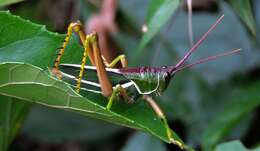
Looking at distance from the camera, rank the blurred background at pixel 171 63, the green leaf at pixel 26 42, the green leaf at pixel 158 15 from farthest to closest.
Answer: the blurred background at pixel 171 63 < the green leaf at pixel 158 15 < the green leaf at pixel 26 42

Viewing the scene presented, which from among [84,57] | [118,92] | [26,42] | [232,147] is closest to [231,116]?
[232,147]

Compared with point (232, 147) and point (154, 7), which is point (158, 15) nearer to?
point (154, 7)

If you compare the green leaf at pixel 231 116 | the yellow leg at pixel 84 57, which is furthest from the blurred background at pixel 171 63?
the yellow leg at pixel 84 57

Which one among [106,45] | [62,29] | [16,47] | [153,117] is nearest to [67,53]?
[16,47]

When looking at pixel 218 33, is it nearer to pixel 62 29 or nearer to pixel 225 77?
pixel 225 77

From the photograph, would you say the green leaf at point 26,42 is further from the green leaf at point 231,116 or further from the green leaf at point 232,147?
the green leaf at point 231,116

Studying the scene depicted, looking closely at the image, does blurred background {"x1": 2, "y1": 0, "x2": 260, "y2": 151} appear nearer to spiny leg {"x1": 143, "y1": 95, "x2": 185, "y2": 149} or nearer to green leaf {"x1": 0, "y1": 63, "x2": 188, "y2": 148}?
spiny leg {"x1": 143, "y1": 95, "x2": 185, "y2": 149}
